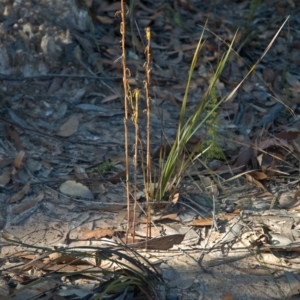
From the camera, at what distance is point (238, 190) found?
3512 millimetres

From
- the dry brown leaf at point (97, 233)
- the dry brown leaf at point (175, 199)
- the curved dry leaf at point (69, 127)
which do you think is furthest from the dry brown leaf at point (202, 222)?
the curved dry leaf at point (69, 127)

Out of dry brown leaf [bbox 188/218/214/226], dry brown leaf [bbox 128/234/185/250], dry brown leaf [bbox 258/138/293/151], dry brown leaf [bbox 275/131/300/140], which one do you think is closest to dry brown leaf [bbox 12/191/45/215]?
dry brown leaf [bbox 128/234/185/250]

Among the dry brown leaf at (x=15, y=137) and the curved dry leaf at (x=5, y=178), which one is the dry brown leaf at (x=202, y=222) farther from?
the dry brown leaf at (x=15, y=137)

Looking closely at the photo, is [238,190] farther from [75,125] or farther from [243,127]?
[75,125]

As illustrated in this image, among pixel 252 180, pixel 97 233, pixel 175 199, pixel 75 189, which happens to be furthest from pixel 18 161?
pixel 252 180

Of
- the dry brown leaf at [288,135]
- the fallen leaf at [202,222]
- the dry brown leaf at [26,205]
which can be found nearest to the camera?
the fallen leaf at [202,222]

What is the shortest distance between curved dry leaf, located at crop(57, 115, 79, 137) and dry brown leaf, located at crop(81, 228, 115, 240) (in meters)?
0.90

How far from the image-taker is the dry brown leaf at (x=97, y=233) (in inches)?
124

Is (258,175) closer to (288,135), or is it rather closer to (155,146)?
(288,135)

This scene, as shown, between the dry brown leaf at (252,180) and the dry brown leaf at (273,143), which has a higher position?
the dry brown leaf at (273,143)

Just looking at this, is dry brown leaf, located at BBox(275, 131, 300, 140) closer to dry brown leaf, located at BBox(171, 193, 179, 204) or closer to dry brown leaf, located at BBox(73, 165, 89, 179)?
dry brown leaf, located at BBox(171, 193, 179, 204)

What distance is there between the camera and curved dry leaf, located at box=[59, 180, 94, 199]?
3451 millimetres

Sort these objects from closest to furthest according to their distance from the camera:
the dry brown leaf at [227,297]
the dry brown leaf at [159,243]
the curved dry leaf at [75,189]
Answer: the dry brown leaf at [227,297], the dry brown leaf at [159,243], the curved dry leaf at [75,189]

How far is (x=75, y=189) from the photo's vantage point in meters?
3.47
